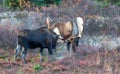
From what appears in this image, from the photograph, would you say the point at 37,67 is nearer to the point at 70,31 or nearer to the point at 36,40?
the point at 36,40

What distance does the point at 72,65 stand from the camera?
13.0 meters

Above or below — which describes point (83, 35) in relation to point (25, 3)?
below

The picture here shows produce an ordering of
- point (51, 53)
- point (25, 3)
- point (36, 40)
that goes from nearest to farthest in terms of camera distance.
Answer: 1. point (36, 40)
2. point (51, 53)
3. point (25, 3)

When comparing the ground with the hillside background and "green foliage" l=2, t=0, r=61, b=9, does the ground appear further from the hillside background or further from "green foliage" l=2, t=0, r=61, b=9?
"green foliage" l=2, t=0, r=61, b=9

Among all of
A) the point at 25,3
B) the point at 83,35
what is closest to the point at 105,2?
the point at 25,3

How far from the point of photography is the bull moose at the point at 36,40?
1347cm

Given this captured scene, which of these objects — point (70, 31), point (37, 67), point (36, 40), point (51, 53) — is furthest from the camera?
point (70, 31)

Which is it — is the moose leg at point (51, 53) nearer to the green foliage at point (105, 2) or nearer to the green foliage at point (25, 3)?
the green foliage at point (25, 3)

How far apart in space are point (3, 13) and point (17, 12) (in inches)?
28.1

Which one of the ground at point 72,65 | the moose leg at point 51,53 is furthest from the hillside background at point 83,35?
the moose leg at point 51,53

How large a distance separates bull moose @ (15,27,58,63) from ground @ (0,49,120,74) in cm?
53

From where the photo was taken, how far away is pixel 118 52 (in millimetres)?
14828

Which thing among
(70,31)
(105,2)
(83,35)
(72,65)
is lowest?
(83,35)

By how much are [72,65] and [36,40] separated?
1635 millimetres
